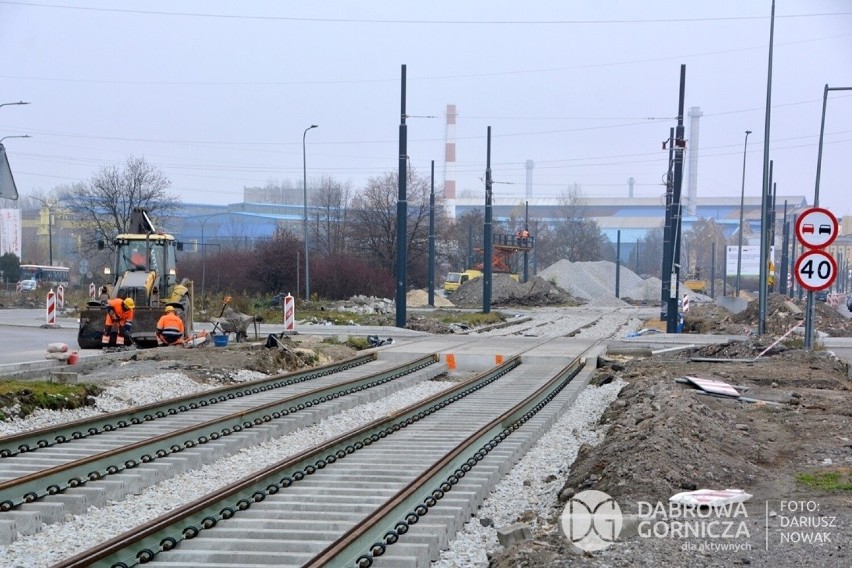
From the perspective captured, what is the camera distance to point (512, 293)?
3031 inches

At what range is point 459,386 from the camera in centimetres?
1880

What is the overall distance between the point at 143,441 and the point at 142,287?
50.7 feet

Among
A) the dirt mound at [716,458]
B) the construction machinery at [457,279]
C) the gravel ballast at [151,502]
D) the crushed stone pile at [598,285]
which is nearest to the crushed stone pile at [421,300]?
the construction machinery at [457,279]

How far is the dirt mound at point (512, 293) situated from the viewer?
73.6 meters

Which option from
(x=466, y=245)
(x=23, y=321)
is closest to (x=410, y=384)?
(x=23, y=321)

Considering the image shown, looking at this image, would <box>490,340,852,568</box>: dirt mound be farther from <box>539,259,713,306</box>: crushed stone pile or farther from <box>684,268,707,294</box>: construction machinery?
<box>684,268,707,294</box>: construction machinery

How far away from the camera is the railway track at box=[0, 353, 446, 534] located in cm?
931

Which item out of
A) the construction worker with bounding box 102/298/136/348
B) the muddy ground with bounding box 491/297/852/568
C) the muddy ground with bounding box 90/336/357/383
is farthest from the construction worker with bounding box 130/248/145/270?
the muddy ground with bounding box 491/297/852/568

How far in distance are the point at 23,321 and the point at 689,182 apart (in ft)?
464

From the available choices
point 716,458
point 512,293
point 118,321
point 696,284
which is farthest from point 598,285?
point 716,458

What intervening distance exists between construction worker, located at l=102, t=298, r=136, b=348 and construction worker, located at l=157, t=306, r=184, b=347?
0.70 m

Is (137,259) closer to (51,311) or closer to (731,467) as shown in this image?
(51,311)

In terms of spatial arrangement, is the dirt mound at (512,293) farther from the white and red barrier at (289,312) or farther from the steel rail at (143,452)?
the steel rail at (143,452)

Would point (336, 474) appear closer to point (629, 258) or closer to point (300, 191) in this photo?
point (629, 258)
